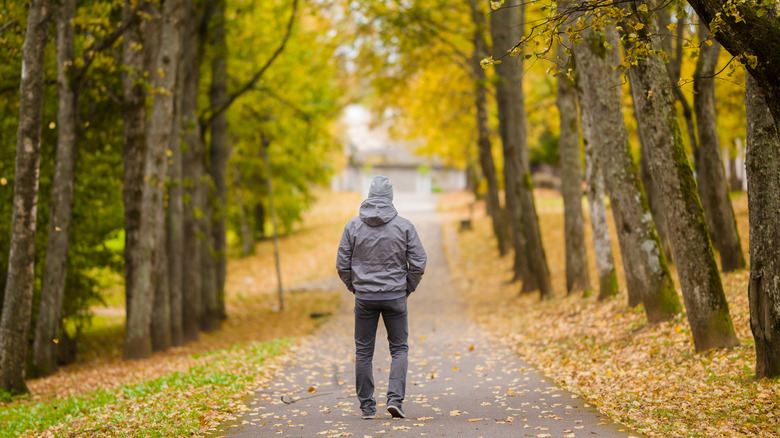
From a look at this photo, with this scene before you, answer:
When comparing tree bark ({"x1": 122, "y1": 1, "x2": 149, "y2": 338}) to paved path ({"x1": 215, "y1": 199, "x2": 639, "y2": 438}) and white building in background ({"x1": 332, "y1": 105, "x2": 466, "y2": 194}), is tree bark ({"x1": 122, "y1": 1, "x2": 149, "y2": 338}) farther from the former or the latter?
white building in background ({"x1": 332, "y1": 105, "x2": 466, "y2": 194})

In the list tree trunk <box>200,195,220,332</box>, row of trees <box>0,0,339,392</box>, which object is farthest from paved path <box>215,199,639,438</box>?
tree trunk <box>200,195,220,332</box>

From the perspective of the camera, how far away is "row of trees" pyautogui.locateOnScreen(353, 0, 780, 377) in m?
6.57

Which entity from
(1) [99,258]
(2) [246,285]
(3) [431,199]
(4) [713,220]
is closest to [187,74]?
(1) [99,258]

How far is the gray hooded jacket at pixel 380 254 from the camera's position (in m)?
6.94

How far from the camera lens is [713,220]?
46.6ft

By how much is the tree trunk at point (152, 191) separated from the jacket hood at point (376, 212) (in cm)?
829

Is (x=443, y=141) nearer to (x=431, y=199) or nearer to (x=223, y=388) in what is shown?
(x=223, y=388)

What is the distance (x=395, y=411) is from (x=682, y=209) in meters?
4.28

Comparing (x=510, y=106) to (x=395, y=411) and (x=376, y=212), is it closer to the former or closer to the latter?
(x=376, y=212)

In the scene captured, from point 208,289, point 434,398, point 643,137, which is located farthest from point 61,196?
point 643,137

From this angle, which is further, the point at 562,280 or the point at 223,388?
the point at 562,280

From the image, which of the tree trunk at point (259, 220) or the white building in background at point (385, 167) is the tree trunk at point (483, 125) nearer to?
the tree trunk at point (259, 220)

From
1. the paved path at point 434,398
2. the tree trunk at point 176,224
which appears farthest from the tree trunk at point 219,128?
the paved path at point 434,398

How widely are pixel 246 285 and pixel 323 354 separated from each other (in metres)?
17.5
